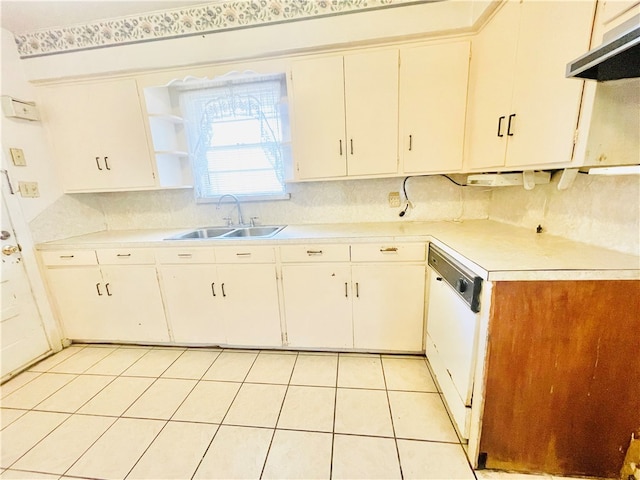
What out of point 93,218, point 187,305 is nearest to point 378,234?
point 187,305

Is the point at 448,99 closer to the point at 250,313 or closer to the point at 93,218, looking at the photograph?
the point at 250,313

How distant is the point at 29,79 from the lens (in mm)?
2098

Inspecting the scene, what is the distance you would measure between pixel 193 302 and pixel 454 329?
189 cm

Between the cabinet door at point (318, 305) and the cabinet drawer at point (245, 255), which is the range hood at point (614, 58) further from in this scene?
the cabinet drawer at point (245, 255)

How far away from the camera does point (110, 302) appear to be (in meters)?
2.21

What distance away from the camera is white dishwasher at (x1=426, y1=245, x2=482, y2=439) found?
118cm

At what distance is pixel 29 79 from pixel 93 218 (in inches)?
47.3

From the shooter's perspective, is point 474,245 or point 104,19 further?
point 104,19

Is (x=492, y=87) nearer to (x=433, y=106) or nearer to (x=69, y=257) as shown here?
(x=433, y=106)

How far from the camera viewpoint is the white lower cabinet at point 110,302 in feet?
7.03

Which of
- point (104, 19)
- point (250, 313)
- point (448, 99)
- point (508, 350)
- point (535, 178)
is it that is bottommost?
point (250, 313)

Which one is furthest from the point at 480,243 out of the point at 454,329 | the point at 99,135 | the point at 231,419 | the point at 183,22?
the point at 99,135

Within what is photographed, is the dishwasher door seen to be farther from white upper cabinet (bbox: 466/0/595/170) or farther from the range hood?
the range hood

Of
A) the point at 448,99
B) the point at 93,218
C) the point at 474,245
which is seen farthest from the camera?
the point at 93,218
